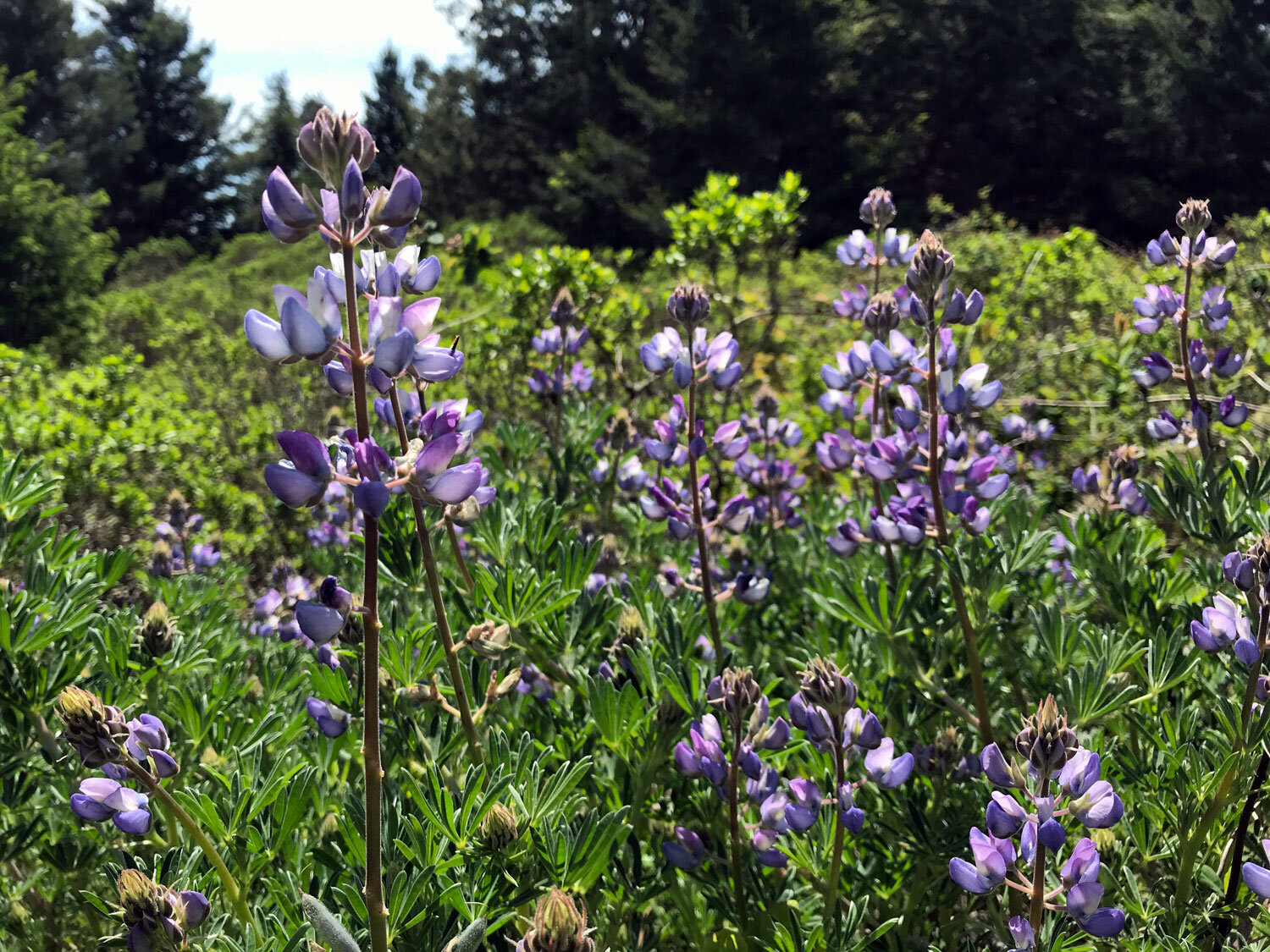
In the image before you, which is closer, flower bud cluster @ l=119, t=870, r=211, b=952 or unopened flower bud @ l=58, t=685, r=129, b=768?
flower bud cluster @ l=119, t=870, r=211, b=952

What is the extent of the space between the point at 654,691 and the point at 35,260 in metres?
16.2

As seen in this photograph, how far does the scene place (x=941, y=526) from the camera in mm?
1714

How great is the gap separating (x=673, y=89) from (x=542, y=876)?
26.1 metres

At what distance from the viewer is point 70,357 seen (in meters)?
12.4

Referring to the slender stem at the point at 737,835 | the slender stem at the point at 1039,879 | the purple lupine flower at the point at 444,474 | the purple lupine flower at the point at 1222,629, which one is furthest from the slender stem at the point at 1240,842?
the purple lupine flower at the point at 444,474

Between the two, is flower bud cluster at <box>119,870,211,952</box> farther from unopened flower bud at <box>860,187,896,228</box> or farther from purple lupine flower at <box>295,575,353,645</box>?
unopened flower bud at <box>860,187,896,228</box>

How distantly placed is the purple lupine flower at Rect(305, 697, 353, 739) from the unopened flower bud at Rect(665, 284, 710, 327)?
3.38 ft

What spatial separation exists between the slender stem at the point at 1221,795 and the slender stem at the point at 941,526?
0.36 metres

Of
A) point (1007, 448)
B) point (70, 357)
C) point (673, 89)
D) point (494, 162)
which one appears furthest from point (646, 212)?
point (1007, 448)

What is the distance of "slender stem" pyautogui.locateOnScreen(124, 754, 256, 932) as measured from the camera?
1189 mm

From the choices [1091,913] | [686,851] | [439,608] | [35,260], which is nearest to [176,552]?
[439,608]

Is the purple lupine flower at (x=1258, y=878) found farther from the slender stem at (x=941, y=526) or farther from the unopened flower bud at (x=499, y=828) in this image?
the unopened flower bud at (x=499, y=828)

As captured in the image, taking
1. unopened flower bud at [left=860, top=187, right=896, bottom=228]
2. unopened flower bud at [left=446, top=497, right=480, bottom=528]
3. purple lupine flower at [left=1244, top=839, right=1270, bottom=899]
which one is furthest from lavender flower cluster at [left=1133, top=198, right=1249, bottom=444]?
unopened flower bud at [left=446, top=497, right=480, bottom=528]

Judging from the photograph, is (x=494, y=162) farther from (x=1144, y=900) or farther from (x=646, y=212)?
(x=1144, y=900)
